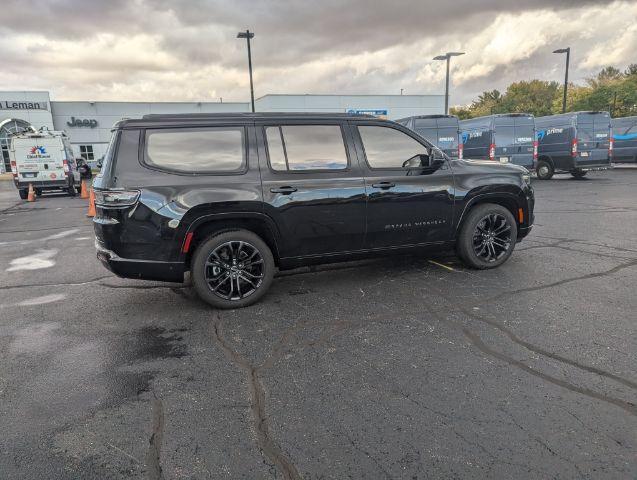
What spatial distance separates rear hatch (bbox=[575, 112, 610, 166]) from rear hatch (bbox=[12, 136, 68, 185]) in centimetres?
2017

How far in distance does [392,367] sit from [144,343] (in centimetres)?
209

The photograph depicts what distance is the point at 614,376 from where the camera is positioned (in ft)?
9.65

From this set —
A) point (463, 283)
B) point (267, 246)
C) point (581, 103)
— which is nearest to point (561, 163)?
point (463, 283)

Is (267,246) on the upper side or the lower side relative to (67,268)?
upper

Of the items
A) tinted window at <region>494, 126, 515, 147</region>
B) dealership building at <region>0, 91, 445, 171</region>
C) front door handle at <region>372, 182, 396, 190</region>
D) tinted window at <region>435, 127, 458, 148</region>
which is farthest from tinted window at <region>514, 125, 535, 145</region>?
dealership building at <region>0, 91, 445, 171</region>

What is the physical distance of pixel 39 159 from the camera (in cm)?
1689

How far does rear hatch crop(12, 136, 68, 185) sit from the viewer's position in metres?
16.6

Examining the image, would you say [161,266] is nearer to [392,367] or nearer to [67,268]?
[392,367]

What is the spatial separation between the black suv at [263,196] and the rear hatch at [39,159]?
50.1ft

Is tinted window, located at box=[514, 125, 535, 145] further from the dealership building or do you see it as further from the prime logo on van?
the dealership building

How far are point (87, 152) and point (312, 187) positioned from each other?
140 feet

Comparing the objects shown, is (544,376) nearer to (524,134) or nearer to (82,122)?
(524,134)

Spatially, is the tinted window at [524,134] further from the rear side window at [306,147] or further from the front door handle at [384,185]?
the rear side window at [306,147]

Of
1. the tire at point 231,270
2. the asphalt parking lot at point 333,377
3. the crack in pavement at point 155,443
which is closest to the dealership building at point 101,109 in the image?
the tire at point 231,270
